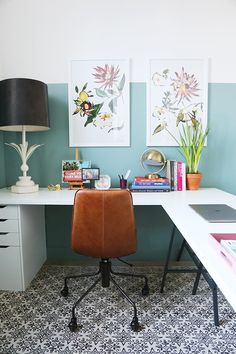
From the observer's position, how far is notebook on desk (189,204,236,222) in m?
1.09

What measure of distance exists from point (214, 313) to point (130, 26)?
231 cm

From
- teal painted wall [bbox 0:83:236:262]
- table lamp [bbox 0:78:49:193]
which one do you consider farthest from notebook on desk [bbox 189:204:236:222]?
table lamp [bbox 0:78:49:193]

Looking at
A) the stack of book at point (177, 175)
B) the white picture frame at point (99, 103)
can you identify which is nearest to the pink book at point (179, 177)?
the stack of book at point (177, 175)

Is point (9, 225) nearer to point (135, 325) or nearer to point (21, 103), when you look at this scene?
point (21, 103)

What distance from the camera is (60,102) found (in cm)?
208

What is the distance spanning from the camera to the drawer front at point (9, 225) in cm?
168

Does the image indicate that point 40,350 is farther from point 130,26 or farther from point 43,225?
point 130,26

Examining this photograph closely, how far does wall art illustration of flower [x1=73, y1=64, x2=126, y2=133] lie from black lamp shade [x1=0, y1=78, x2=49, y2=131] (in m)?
0.43

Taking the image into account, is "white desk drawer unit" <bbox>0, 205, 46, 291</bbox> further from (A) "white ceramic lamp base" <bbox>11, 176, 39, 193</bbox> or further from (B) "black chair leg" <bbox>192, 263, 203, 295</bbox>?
(B) "black chair leg" <bbox>192, 263, 203, 295</bbox>

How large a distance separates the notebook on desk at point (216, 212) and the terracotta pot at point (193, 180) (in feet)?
1.83

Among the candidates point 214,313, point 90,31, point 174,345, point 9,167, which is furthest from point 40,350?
point 90,31

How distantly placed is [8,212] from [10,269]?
1.48 feet

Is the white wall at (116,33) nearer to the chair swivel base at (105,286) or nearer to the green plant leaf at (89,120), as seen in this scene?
the green plant leaf at (89,120)

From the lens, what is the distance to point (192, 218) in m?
1.12
